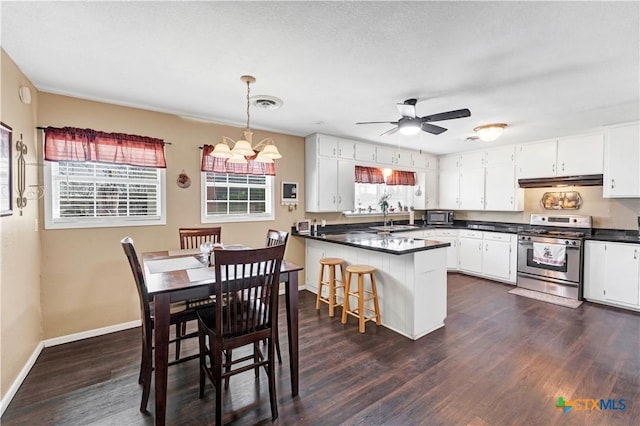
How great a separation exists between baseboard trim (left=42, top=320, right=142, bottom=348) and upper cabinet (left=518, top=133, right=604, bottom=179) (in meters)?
6.20

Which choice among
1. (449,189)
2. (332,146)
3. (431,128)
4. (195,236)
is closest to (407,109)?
(431,128)

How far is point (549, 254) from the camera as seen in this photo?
4.32 metres

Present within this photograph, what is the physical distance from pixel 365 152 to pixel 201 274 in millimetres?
A: 3619

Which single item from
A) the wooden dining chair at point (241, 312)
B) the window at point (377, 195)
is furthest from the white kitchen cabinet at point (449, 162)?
the wooden dining chair at point (241, 312)

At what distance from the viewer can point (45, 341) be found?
2777 millimetres

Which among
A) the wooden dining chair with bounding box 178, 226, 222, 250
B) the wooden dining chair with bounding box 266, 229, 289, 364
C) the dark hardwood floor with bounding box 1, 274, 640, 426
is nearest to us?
the dark hardwood floor with bounding box 1, 274, 640, 426

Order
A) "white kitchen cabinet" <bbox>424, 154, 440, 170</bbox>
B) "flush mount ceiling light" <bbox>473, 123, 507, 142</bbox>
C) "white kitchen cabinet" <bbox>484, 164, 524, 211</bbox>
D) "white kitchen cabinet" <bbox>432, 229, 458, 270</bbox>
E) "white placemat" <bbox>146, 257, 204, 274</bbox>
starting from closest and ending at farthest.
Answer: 1. "white placemat" <bbox>146, 257, 204, 274</bbox>
2. "flush mount ceiling light" <bbox>473, 123, 507, 142</bbox>
3. "white kitchen cabinet" <bbox>484, 164, 524, 211</bbox>
4. "white kitchen cabinet" <bbox>432, 229, 458, 270</bbox>
5. "white kitchen cabinet" <bbox>424, 154, 440, 170</bbox>

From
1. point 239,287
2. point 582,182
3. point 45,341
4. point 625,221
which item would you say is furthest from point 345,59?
point 625,221

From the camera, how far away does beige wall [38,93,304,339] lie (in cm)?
283

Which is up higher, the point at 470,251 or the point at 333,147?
the point at 333,147

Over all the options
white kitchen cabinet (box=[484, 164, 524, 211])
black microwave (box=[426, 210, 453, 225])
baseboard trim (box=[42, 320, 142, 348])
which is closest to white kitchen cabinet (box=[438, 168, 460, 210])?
black microwave (box=[426, 210, 453, 225])

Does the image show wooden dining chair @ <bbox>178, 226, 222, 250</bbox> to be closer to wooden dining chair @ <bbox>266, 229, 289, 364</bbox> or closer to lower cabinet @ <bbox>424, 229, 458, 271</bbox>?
wooden dining chair @ <bbox>266, 229, 289, 364</bbox>

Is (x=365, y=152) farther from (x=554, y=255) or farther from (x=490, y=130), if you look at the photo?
(x=554, y=255)

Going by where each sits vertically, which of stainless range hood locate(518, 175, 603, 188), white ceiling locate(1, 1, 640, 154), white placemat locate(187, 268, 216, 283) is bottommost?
white placemat locate(187, 268, 216, 283)
